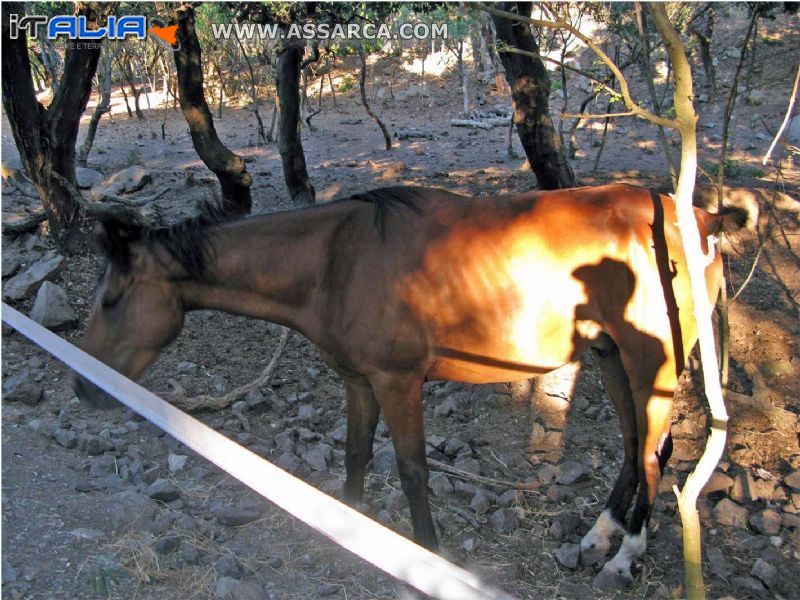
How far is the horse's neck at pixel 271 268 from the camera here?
12.2ft

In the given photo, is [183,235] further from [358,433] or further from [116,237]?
[358,433]

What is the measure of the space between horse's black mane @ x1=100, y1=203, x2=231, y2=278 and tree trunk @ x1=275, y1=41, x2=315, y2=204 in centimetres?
532

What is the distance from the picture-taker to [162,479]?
4.32m

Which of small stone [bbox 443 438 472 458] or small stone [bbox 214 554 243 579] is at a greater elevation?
small stone [bbox 214 554 243 579]

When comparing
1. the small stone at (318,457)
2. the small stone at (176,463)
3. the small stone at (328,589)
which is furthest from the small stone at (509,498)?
the small stone at (176,463)

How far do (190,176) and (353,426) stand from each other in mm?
7736

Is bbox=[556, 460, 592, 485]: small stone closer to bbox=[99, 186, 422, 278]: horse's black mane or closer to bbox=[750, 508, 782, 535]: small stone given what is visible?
bbox=[750, 508, 782, 535]: small stone

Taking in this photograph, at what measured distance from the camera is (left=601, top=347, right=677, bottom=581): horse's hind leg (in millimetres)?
3682

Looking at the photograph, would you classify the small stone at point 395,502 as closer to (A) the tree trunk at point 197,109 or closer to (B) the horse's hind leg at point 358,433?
(B) the horse's hind leg at point 358,433

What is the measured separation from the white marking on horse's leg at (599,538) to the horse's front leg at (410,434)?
33.8 inches

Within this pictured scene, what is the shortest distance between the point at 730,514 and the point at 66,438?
4191mm

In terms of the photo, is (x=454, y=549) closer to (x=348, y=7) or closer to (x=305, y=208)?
(x=305, y=208)

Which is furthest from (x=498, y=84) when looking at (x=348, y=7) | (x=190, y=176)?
(x=190, y=176)

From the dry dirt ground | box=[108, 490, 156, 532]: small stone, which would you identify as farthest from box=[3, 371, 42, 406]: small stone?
box=[108, 490, 156, 532]: small stone
